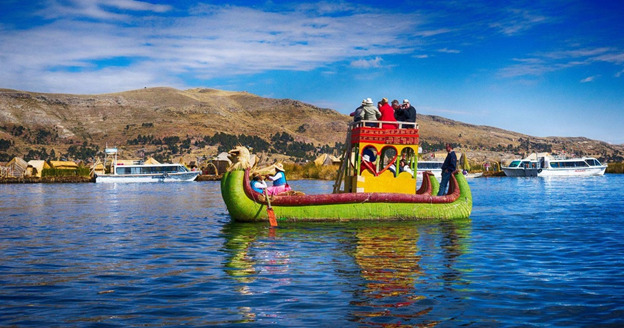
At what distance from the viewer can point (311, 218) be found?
61.9 feet

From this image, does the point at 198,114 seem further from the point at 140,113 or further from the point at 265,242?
the point at 265,242

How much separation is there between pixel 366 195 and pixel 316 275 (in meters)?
8.45

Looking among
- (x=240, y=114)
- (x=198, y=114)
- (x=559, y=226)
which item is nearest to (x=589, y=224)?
(x=559, y=226)

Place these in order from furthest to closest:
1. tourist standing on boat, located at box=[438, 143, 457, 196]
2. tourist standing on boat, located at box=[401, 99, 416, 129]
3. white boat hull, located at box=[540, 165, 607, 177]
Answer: white boat hull, located at box=[540, 165, 607, 177]
tourist standing on boat, located at box=[438, 143, 457, 196]
tourist standing on boat, located at box=[401, 99, 416, 129]

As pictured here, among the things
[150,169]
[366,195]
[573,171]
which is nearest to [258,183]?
[366,195]

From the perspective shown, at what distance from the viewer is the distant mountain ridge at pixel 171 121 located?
134 m

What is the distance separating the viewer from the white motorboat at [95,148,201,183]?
216 ft

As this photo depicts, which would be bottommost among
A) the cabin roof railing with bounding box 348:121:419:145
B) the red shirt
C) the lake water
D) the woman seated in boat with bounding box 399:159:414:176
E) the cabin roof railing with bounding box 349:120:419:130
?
the lake water

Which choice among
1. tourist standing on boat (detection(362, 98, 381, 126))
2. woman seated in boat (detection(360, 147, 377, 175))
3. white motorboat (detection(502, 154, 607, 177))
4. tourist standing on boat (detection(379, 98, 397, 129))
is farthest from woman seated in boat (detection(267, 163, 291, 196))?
white motorboat (detection(502, 154, 607, 177))

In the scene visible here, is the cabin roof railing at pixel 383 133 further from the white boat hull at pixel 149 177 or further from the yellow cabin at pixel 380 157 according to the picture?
the white boat hull at pixel 149 177

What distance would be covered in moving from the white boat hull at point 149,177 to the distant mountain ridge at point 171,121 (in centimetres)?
5913

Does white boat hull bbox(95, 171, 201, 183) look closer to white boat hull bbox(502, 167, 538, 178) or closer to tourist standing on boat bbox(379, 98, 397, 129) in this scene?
white boat hull bbox(502, 167, 538, 178)

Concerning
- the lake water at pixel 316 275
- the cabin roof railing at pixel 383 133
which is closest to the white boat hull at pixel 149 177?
the lake water at pixel 316 275

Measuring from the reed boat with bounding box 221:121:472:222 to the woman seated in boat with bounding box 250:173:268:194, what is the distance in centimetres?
42
